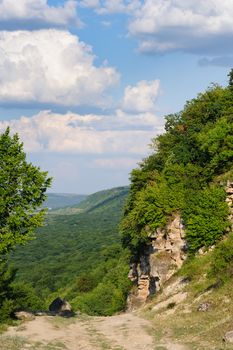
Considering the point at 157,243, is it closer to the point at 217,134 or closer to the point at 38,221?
the point at 217,134

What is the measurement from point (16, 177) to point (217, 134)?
2406 cm

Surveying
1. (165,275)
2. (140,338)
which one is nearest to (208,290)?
(140,338)

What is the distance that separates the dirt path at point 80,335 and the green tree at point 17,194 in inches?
258

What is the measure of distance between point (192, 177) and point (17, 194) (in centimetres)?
2354

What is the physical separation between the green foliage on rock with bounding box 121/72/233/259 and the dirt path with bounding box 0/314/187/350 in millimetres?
12708

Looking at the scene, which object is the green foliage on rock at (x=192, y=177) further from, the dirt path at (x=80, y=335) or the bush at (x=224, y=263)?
the dirt path at (x=80, y=335)

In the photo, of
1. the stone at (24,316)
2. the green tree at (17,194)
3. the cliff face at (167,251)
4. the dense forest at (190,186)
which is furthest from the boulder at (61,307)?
the green tree at (17,194)

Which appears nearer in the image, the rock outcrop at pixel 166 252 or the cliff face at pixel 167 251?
the cliff face at pixel 167 251

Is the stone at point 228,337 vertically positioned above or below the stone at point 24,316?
above

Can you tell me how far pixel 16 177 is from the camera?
37.8 m

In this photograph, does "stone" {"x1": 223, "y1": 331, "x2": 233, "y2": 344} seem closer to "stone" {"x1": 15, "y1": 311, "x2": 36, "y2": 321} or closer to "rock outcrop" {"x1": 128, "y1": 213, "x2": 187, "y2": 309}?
"stone" {"x1": 15, "y1": 311, "x2": 36, "y2": 321}

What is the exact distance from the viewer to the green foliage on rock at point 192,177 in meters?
47.7

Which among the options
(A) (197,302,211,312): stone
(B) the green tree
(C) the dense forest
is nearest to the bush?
(C) the dense forest

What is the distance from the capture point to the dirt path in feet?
99.6
